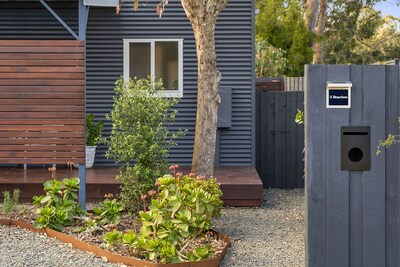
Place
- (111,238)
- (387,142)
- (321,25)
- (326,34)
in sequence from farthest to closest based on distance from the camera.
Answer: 1. (326,34)
2. (321,25)
3. (111,238)
4. (387,142)

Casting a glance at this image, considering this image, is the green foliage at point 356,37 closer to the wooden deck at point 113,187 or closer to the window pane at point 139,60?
the window pane at point 139,60

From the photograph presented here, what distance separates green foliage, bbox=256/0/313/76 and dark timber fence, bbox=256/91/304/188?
35.8 feet

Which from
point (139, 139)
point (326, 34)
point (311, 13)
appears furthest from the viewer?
point (326, 34)

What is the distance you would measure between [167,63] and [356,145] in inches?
351

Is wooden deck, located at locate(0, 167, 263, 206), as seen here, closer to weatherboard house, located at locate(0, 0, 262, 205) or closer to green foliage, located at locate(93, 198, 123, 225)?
weatherboard house, located at locate(0, 0, 262, 205)

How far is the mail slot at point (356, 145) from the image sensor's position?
5973 mm

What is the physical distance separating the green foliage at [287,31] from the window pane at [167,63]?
37.0 ft

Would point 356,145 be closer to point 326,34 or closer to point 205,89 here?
point 205,89

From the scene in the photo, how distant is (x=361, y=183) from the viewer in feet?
19.8

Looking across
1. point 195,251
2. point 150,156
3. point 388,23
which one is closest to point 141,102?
point 150,156

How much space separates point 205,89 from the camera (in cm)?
1208

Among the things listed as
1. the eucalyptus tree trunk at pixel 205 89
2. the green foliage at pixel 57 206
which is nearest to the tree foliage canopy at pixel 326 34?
the eucalyptus tree trunk at pixel 205 89

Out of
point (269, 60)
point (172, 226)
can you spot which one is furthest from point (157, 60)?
point (269, 60)

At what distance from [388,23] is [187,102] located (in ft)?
137
